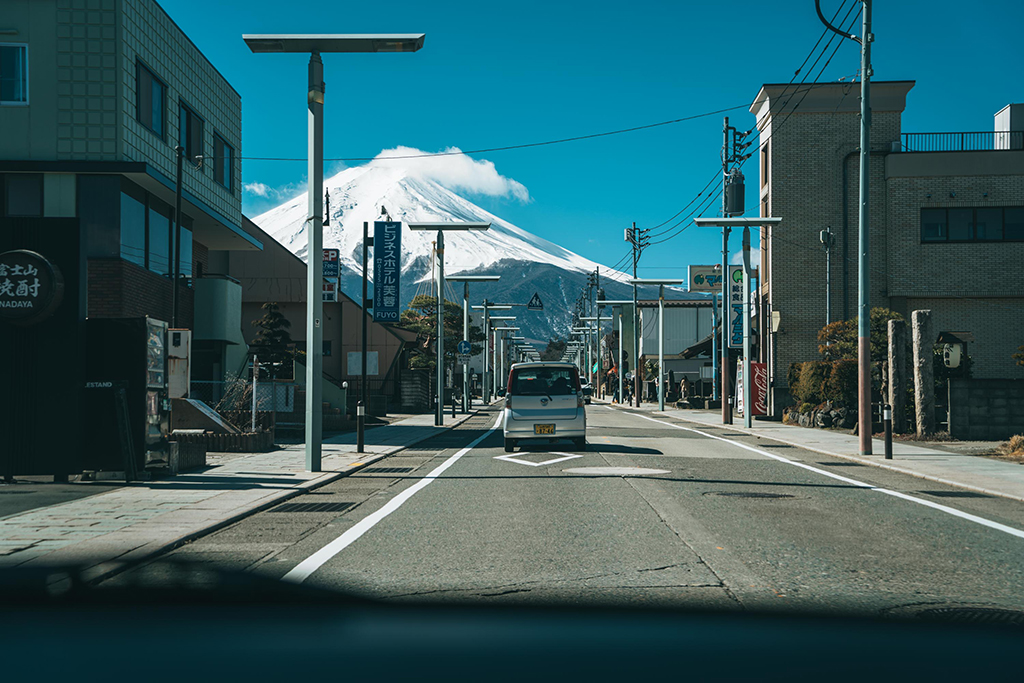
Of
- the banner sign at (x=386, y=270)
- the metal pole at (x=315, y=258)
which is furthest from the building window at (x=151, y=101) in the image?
the banner sign at (x=386, y=270)

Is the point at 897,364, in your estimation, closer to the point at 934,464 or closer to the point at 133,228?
the point at 934,464

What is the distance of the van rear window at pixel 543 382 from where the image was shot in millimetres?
19547

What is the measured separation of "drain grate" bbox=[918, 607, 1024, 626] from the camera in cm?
529

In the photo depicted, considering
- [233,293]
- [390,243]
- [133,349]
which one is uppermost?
[390,243]

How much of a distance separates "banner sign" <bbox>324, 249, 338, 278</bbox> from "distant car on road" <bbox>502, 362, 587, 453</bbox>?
19.5 meters

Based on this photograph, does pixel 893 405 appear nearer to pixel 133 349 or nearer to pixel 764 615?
pixel 133 349

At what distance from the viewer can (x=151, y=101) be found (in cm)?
2588

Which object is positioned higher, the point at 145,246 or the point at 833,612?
the point at 145,246

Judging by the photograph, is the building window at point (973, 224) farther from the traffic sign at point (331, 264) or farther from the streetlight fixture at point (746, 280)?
the traffic sign at point (331, 264)

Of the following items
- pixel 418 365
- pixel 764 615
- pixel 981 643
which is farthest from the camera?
pixel 418 365

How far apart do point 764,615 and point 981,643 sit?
112 cm

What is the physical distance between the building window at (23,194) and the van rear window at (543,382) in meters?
13.1

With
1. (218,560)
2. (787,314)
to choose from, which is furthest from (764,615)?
(787,314)

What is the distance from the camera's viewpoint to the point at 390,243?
37750 mm
